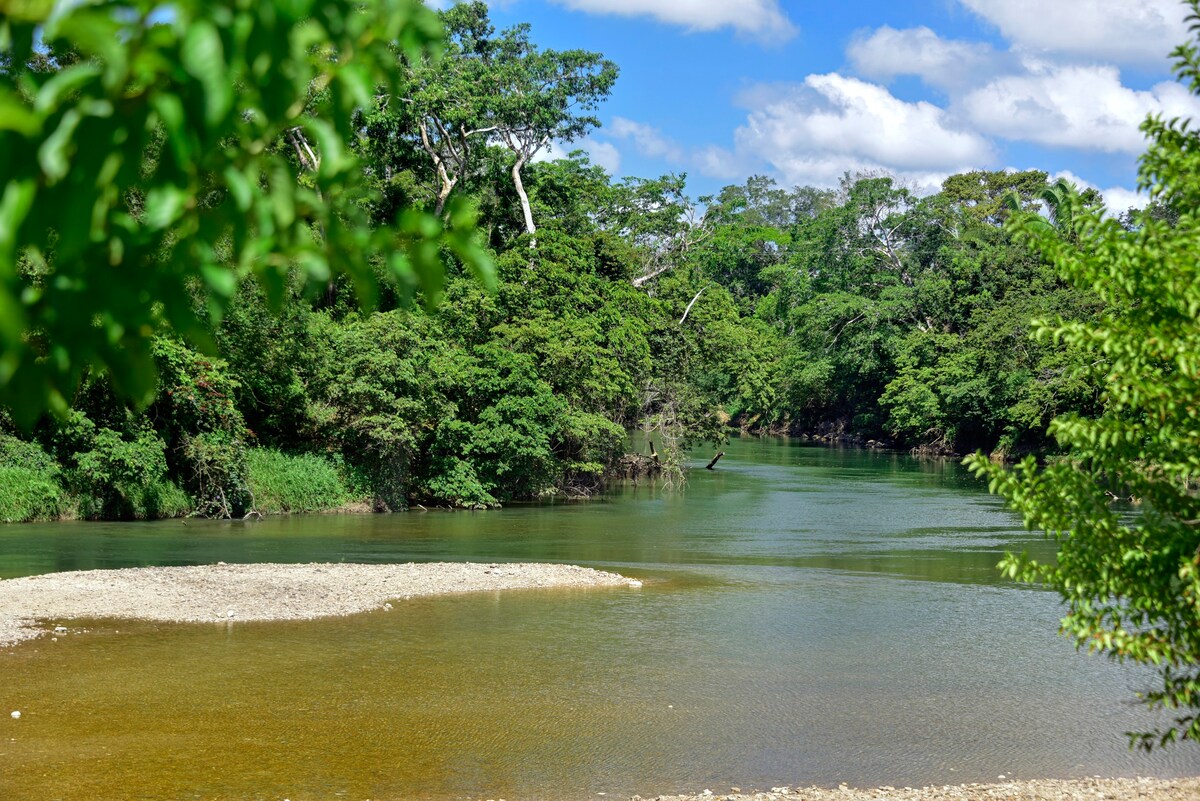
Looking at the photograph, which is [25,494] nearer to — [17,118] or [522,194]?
[522,194]

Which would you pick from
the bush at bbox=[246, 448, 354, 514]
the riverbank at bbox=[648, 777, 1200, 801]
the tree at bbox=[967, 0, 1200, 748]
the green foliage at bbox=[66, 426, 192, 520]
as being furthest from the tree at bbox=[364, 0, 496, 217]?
the tree at bbox=[967, 0, 1200, 748]

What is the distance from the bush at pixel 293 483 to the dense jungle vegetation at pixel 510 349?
2.5 inches

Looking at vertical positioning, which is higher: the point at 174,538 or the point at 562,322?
the point at 562,322

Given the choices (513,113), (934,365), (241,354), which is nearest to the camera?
(241,354)

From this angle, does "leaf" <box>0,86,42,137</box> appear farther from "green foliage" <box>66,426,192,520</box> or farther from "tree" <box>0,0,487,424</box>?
"green foliage" <box>66,426,192,520</box>

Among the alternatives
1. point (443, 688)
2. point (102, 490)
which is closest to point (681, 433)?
→ point (102, 490)

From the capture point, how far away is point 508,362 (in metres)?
32.7

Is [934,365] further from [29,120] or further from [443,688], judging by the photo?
[29,120]

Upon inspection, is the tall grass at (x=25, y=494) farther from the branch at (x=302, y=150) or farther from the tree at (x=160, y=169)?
the tree at (x=160, y=169)

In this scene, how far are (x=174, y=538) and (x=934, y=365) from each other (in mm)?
42735

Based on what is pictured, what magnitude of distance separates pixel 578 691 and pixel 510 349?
21639 mm

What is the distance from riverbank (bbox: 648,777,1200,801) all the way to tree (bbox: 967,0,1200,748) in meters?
4.77

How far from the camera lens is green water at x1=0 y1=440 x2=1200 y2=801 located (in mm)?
10414

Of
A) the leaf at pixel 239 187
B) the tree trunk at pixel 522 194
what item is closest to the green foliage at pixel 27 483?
the tree trunk at pixel 522 194
